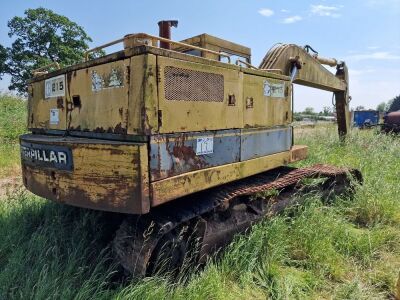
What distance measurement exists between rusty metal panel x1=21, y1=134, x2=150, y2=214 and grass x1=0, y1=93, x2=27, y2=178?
442 centimetres

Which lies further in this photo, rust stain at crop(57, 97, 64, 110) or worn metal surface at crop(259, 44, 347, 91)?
worn metal surface at crop(259, 44, 347, 91)

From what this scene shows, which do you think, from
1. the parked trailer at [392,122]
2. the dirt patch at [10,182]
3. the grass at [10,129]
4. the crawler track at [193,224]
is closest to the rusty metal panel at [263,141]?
the crawler track at [193,224]

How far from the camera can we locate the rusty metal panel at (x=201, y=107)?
248 centimetres

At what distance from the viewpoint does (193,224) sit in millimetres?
3033

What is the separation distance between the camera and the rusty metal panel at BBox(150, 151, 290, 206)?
248cm

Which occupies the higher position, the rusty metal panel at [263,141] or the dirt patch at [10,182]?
the rusty metal panel at [263,141]

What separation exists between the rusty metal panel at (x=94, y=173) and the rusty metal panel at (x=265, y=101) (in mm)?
1324

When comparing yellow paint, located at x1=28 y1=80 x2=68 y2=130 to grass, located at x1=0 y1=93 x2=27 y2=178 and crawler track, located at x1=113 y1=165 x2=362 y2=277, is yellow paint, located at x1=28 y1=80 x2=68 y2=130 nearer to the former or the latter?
crawler track, located at x1=113 y1=165 x2=362 y2=277

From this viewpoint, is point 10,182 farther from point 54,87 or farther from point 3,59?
point 3,59

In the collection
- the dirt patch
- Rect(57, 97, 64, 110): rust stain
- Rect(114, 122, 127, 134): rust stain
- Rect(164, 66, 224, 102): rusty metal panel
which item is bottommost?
the dirt patch

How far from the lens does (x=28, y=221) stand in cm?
386

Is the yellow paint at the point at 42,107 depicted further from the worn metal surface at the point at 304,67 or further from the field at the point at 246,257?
the worn metal surface at the point at 304,67

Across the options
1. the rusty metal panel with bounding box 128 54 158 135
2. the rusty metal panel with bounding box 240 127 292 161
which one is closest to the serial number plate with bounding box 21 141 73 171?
the rusty metal panel with bounding box 128 54 158 135

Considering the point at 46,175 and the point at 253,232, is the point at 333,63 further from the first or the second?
the point at 46,175
